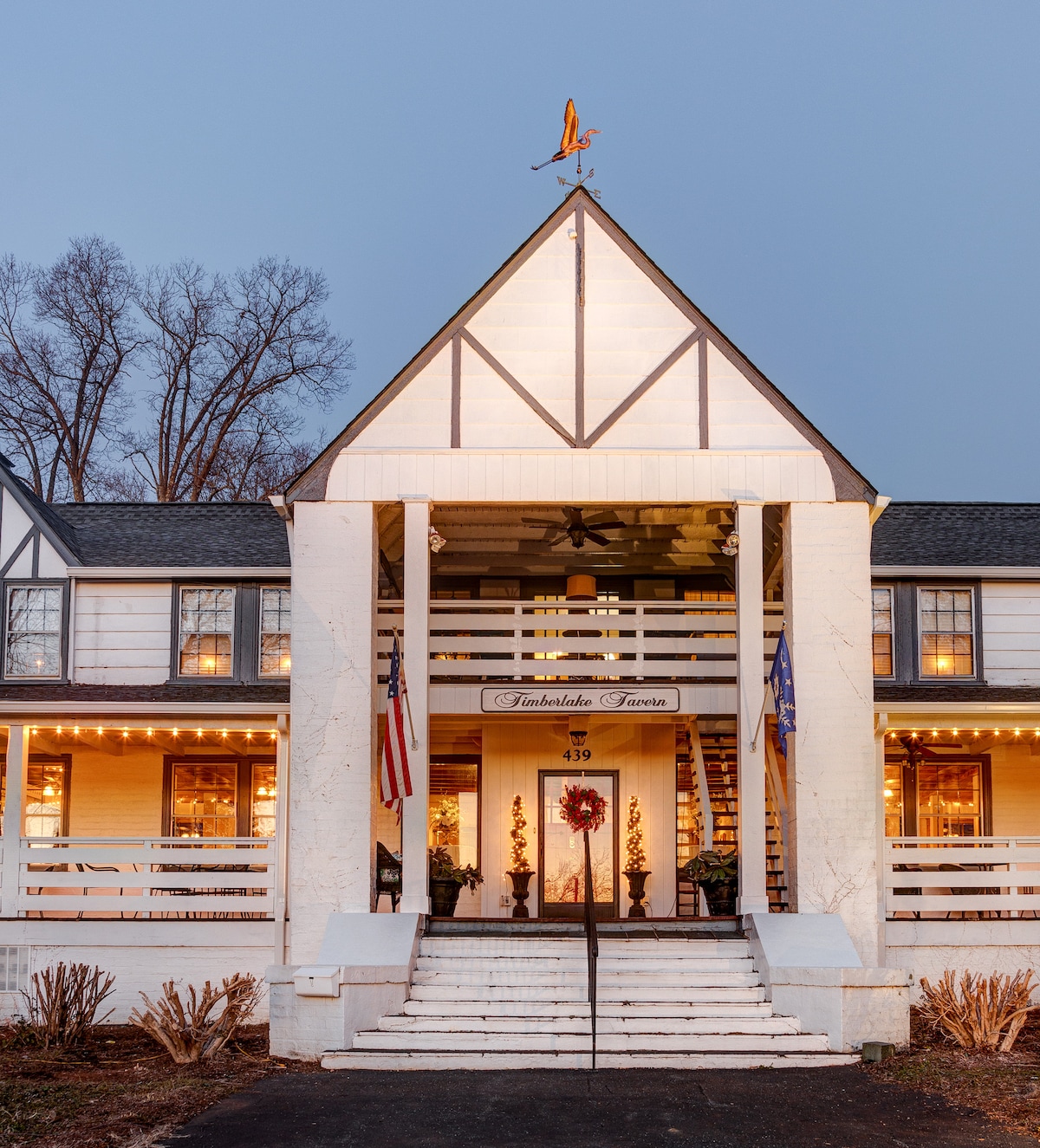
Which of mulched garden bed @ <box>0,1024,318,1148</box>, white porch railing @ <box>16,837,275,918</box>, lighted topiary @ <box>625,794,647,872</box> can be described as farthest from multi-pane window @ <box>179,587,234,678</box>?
lighted topiary @ <box>625,794,647,872</box>

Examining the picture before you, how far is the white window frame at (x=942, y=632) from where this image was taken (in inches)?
703

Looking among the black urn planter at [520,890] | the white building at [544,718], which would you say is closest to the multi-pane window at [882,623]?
the white building at [544,718]

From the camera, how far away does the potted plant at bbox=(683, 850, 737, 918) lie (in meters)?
14.8

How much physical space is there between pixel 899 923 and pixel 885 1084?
4.14 metres

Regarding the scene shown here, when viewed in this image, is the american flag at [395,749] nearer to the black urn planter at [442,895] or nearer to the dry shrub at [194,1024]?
the black urn planter at [442,895]

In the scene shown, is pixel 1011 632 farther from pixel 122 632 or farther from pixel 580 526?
pixel 122 632

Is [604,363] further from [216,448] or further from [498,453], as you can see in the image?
[216,448]

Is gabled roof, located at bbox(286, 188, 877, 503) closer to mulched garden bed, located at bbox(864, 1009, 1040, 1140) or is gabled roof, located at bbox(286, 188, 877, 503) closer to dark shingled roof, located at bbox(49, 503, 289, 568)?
dark shingled roof, located at bbox(49, 503, 289, 568)

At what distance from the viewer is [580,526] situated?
16469 millimetres

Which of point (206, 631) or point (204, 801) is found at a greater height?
point (206, 631)

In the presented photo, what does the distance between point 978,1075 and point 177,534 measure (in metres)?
13.6

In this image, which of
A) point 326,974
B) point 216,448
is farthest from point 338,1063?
point 216,448

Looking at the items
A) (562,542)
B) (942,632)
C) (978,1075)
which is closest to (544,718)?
(562,542)

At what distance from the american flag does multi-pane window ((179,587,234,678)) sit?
481 cm
